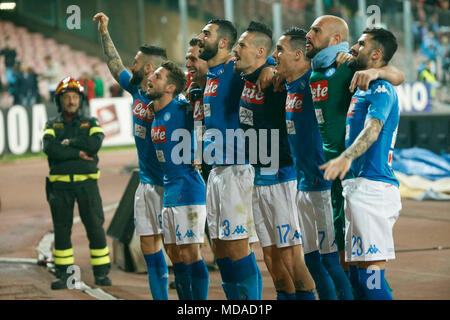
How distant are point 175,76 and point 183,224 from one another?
127cm

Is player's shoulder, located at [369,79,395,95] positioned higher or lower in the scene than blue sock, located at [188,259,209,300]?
higher

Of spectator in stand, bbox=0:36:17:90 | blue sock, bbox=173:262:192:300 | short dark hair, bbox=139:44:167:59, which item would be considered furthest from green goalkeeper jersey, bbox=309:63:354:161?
spectator in stand, bbox=0:36:17:90

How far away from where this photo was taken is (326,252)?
5453 millimetres

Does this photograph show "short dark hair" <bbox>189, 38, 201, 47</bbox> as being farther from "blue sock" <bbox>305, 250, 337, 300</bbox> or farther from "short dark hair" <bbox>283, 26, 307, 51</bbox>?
"blue sock" <bbox>305, 250, 337, 300</bbox>

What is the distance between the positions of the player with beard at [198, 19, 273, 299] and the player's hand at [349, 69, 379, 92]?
0.92 metres

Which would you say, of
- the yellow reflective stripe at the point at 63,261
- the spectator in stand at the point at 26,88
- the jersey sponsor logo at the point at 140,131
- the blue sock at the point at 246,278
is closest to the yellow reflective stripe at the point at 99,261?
the yellow reflective stripe at the point at 63,261

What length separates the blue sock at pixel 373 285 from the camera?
4.77 m

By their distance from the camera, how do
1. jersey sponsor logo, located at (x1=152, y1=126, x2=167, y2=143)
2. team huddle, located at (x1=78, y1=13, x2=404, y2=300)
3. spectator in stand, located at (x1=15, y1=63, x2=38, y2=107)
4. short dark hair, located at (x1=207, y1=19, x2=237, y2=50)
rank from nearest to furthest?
1. team huddle, located at (x1=78, y1=13, x2=404, y2=300)
2. short dark hair, located at (x1=207, y1=19, x2=237, y2=50)
3. jersey sponsor logo, located at (x1=152, y1=126, x2=167, y2=143)
4. spectator in stand, located at (x1=15, y1=63, x2=38, y2=107)

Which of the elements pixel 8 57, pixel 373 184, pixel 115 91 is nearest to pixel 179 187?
pixel 373 184

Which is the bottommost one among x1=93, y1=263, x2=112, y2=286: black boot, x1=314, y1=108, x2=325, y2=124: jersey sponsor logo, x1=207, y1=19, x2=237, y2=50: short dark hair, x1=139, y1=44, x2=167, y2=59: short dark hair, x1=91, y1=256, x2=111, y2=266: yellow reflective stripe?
x1=93, y1=263, x2=112, y2=286: black boot

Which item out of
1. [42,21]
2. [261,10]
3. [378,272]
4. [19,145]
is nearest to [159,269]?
[378,272]

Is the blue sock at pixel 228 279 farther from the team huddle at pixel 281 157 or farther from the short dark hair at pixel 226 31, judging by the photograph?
the short dark hair at pixel 226 31

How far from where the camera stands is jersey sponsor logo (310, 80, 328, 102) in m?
5.29

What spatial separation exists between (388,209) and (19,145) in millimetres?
17293
